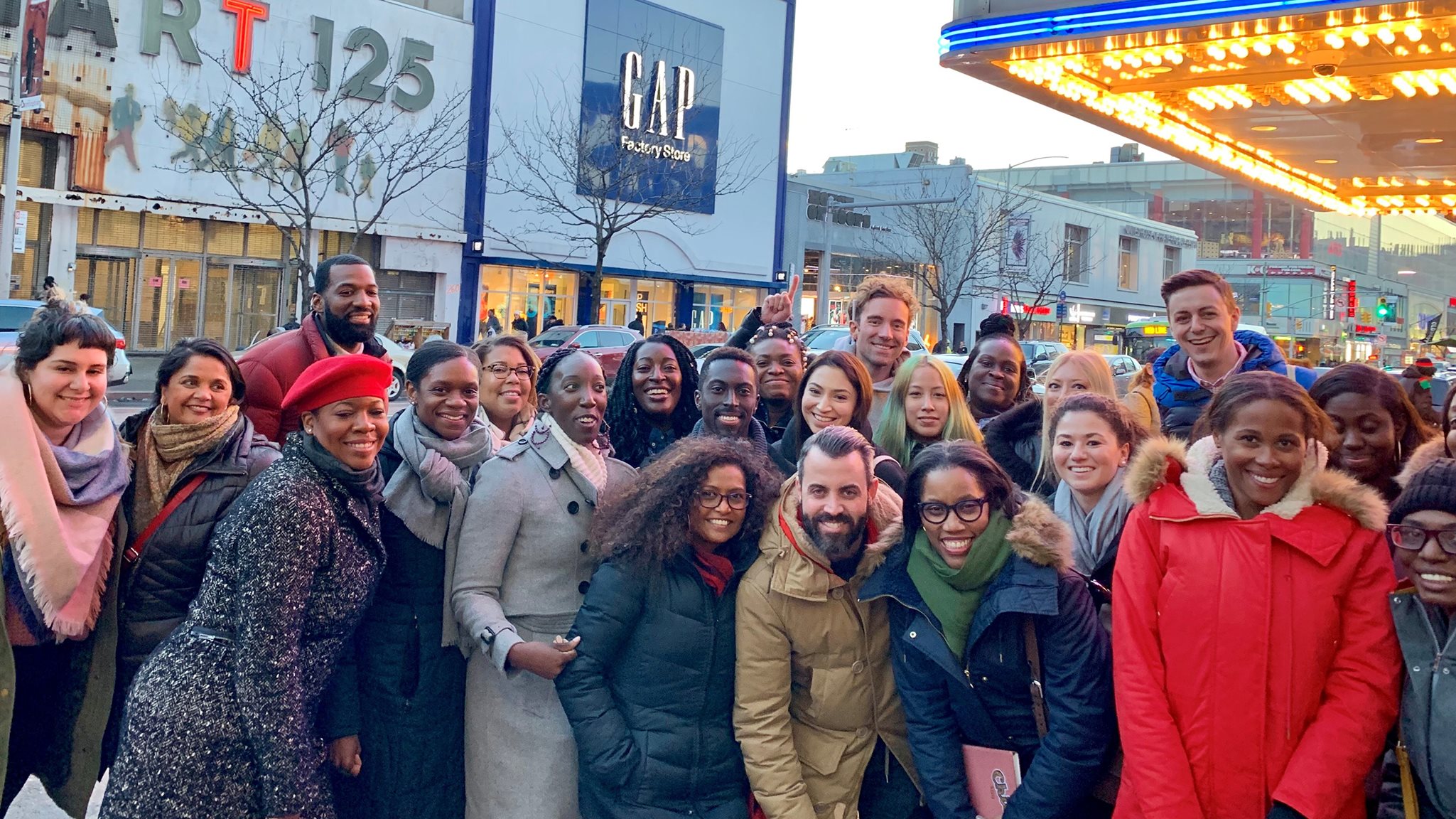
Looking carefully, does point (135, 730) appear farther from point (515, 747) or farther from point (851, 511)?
point (851, 511)

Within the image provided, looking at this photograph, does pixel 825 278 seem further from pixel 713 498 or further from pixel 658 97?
pixel 713 498

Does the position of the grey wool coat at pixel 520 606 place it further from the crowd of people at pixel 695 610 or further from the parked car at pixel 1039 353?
the parked car at pixel 1039 353

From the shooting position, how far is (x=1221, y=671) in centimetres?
306

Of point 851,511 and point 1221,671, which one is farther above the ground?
point 851,511

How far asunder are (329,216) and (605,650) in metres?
25.7

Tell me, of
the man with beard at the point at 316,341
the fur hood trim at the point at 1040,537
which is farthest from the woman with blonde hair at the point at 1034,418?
the man with beard at the point at 316,341

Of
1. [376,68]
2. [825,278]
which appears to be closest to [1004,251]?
[825,278]

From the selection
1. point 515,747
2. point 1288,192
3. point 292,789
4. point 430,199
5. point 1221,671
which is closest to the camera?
point 1221,671

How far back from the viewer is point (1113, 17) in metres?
5.23

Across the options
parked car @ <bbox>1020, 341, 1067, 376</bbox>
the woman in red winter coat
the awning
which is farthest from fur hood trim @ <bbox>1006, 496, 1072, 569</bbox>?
parked car @ <bbox>1020, 341, 1067, 376</bbox>

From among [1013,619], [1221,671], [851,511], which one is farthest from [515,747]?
[1221,671]

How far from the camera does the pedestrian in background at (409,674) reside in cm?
371

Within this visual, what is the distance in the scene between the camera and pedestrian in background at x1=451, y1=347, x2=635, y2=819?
3.77 meters

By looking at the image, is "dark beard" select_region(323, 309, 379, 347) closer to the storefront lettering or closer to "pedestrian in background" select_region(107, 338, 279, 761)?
"pedestrian in background" select_region(107, 338, 279, 761)
